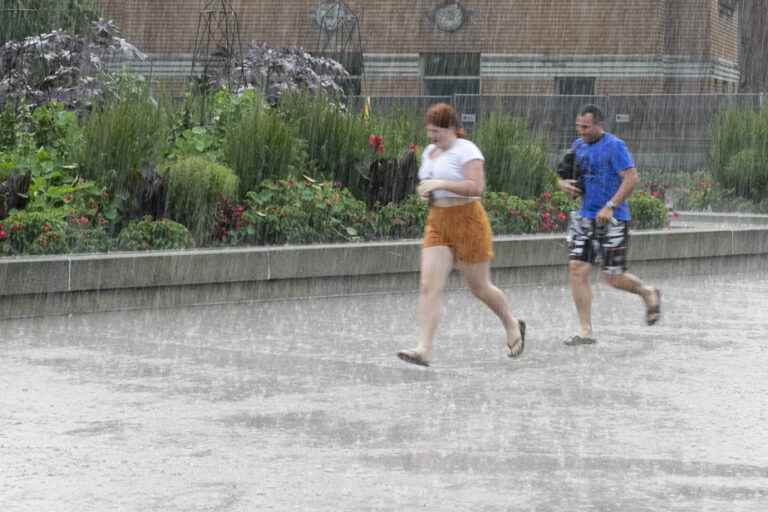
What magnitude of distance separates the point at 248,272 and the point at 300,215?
1584mm

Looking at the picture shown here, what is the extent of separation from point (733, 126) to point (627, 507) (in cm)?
1964

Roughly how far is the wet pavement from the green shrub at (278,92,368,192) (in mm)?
3887

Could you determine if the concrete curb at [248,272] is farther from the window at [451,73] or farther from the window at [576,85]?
the window at [451,73]

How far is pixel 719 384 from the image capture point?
10039 mm

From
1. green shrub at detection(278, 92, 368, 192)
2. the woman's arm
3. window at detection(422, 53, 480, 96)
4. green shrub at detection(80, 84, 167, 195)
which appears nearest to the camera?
the woman's arm

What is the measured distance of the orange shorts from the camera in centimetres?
1088

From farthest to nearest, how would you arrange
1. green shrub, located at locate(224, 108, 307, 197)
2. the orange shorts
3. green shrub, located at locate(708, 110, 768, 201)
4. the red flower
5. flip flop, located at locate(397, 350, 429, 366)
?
green shrub, located at locate(708, 110, 768, 201)
the red flower
green shrub, located at locate(224, 108, 307, 197)
the orange shorts
flip flop, located at locate(397, 350, 429, 366)

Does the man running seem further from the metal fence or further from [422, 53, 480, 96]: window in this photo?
[422, 53, 480, 96]: window

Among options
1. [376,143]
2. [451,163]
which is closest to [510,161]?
[376,143]

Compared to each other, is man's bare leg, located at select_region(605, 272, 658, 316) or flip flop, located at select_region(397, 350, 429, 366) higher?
man's bare leg, located at select_region(605, 272, 658, 316)

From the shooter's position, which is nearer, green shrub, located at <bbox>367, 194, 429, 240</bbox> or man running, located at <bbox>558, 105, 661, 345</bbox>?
man running, located at <bbox>558, 105, 661, 345</bbox>

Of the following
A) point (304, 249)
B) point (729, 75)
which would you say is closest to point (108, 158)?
point (304, 249)

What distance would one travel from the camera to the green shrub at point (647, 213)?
62.7ft

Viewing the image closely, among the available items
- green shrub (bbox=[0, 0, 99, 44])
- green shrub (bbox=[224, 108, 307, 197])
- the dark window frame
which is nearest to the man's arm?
green shrub (bbox=[224, 108, 307, 197])
